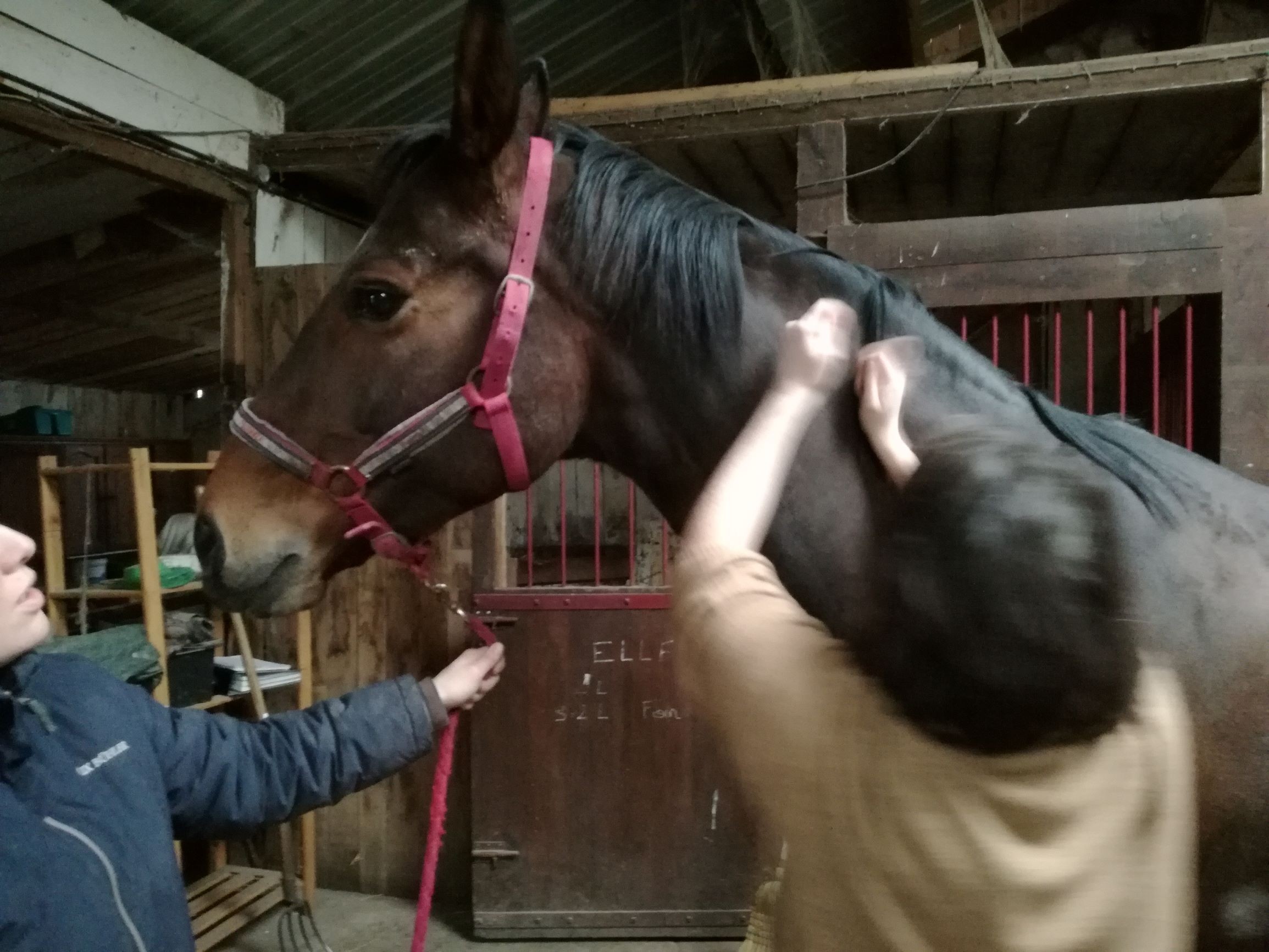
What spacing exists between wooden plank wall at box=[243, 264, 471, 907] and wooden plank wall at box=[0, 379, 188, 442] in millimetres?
2626

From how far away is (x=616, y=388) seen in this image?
38.7 inches

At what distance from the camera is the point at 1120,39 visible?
3123 mm

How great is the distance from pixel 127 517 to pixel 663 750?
3967 mm

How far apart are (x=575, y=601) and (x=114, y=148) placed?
1.87 m

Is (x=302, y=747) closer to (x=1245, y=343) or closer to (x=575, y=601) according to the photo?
(x=575, y=601)

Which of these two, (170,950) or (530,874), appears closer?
(170,950)

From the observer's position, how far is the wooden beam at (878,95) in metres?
2.13

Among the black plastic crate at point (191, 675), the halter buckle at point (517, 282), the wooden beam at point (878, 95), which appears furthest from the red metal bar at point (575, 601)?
the halter buckle at point (517, 282)

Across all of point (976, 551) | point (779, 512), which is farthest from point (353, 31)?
point (976, 551)

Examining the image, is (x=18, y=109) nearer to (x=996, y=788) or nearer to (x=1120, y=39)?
(x=996, y=788)

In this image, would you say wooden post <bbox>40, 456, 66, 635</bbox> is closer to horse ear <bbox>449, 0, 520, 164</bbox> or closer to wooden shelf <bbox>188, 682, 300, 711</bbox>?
wooden shelf <bbox>188, 682, 300, 711</bbox>

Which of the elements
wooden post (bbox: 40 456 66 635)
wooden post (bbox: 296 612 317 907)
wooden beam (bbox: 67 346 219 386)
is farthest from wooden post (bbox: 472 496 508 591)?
wooden beam (bbox: 67 346 219 386)

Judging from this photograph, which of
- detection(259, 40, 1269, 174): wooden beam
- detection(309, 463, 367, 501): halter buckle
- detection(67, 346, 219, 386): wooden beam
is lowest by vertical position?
detection(309, 463, 367, 501): halter buckle

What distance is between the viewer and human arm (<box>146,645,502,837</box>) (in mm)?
1193
